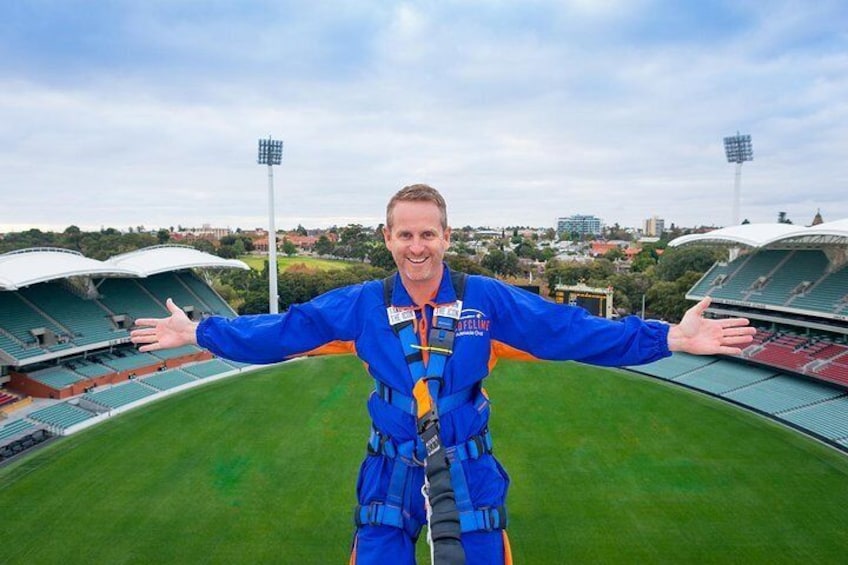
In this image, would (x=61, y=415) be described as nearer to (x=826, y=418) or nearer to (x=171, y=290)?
(x=171, y=290)

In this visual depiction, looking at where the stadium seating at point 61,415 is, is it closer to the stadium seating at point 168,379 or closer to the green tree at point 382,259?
the stadium seating at point 168,379

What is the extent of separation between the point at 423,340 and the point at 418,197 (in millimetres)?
751

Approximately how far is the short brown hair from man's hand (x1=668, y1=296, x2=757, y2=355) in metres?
1.35

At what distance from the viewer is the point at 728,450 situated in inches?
672

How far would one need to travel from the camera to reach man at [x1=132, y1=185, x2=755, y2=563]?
2562 mm

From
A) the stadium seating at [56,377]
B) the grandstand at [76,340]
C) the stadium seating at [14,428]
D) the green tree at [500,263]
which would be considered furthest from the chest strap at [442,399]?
the green tree at [500,263]

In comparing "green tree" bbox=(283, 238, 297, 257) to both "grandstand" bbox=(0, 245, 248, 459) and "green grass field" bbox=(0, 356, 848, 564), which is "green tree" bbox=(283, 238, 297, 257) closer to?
"grandstand" bbox=(0, 245, 248, 459)

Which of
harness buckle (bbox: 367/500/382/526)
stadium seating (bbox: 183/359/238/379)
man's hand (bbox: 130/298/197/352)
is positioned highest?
man's hand (bbox: 130/298/197/352)

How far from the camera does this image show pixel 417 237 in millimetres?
2637

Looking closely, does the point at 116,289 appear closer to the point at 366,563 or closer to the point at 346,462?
the point at 346,462

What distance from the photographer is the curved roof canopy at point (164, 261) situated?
2592cm

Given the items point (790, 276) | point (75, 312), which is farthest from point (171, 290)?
point (790, 276)

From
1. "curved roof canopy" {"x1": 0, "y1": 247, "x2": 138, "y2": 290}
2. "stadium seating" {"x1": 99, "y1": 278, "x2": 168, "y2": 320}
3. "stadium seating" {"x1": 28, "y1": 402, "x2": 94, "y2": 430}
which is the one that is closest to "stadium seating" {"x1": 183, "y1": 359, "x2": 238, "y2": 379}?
"stadium seating" {"x1": 99, "y1": 278, "x2": 168, "y2": 320}

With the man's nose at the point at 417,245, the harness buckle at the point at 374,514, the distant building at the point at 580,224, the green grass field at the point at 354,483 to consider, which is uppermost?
the distant building at the point at 580,224
